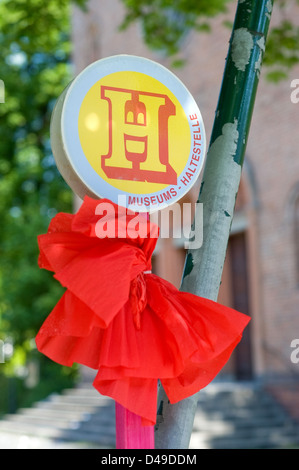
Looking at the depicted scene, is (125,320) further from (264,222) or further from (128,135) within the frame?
(264,222)

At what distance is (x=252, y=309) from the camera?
441 inches

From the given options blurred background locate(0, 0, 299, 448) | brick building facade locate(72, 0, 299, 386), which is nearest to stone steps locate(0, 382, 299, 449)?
blurred background locate(0, 0, 299, 448)

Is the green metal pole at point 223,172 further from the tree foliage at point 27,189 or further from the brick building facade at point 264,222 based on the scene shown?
the tree foliage at point 27,189

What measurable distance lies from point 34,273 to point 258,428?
31.2 ft

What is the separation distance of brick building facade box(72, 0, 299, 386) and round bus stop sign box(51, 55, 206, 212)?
8.78 meters

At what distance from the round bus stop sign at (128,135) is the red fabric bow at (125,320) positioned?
107mm

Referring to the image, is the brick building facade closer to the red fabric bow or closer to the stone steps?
the stone steps

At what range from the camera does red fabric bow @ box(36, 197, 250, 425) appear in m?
1.50

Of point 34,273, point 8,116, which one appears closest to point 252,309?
point 34,273

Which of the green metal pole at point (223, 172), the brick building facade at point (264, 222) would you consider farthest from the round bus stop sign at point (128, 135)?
the brick building facade at point (264, 222)

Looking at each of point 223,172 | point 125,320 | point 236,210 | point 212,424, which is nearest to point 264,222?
point 236,210

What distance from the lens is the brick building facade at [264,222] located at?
10422 millimetres

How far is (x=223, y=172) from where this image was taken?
6.12 ft

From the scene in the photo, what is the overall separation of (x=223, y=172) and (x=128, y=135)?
0.33m
